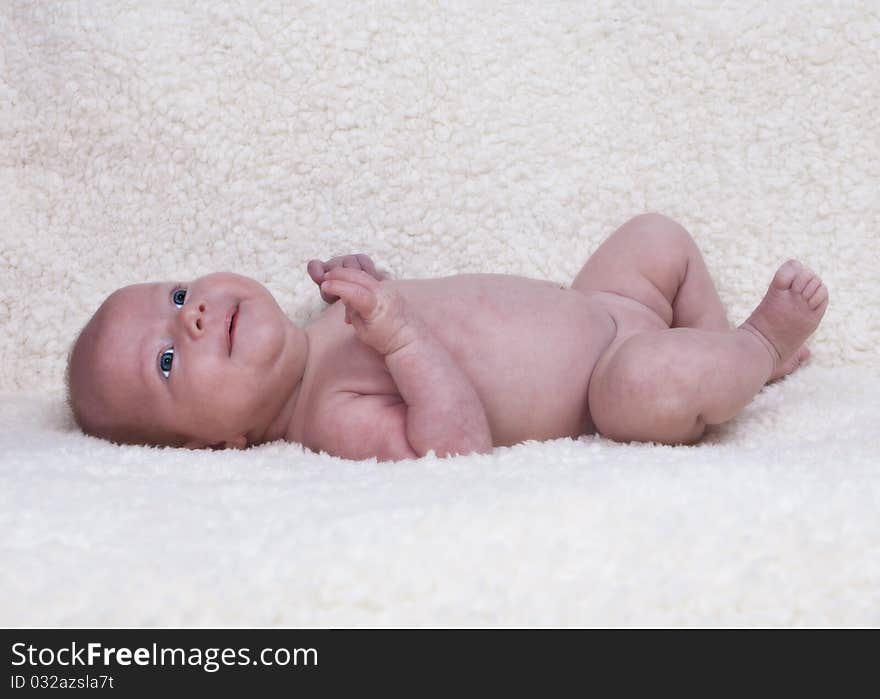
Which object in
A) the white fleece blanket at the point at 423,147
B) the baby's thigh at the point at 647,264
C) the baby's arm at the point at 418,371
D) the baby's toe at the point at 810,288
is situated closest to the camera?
the baby's arm at the point at 418,371

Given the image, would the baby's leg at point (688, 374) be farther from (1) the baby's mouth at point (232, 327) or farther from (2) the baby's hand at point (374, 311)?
(1) the baby's mouth at point (232, 327)

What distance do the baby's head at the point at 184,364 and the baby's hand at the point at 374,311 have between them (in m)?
0.13

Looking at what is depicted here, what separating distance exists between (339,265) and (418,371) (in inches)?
Result: 15.7

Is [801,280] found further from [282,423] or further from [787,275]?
[282,423]

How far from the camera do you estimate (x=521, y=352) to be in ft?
4.36

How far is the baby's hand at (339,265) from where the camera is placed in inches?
60.8

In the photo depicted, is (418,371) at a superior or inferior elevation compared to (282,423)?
superior

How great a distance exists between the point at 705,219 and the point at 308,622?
112 centimetres

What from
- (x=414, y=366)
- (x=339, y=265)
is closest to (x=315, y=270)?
(x=339, y=265)

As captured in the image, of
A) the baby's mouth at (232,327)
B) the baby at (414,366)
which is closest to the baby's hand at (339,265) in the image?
the baby at (414,366)

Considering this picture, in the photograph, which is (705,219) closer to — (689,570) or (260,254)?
(260,254)

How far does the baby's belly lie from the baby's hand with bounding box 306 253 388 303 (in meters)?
0.20

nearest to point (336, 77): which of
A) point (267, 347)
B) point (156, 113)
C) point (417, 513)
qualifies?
point (156, 113)

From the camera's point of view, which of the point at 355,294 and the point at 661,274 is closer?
the point at 355,294
